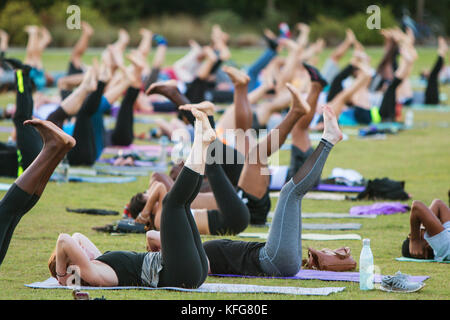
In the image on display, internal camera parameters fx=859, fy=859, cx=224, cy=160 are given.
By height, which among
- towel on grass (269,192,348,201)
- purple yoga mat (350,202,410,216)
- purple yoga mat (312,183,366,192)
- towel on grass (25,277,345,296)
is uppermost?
towel on grass (25,277,345,296)

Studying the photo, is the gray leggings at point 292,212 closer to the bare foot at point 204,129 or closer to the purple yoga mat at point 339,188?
the bare foot at point 204,129

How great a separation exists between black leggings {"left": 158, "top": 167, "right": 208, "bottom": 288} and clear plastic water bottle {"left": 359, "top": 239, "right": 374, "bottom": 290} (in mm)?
1095

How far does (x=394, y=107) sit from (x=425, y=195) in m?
7.56

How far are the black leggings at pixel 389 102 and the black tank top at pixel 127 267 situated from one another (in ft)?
39.9

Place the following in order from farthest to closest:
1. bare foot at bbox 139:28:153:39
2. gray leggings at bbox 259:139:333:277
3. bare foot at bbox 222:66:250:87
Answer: bare foot at bbox 139:28:153:39, bare foot at bbox 222:66:250:87, gray leggings at bbox 259:139:333:277

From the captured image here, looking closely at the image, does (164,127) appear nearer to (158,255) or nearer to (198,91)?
(198,91)

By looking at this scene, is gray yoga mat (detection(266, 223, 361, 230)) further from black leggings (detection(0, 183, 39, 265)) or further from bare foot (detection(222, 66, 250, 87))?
black leggings (detection(0, 183, 39, 265))

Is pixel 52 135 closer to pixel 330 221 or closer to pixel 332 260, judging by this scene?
pixel 332 260

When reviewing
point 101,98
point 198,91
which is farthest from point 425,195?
point 198,91

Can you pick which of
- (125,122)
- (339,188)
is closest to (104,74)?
(125,122)

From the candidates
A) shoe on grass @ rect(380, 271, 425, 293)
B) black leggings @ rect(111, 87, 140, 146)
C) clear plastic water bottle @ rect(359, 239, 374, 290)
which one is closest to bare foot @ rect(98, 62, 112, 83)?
black leggings @ rect(111, 87, 140, 146)

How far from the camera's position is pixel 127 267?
5926 millimetres

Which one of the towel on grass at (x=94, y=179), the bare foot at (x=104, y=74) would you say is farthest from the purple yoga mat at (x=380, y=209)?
the bare foot at (x=104, y=74)

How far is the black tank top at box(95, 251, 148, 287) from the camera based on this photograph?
5.91 metres
